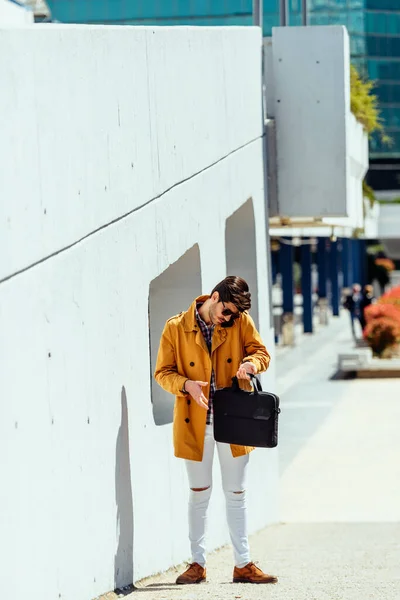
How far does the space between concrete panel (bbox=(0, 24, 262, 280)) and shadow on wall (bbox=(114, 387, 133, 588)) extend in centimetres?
114

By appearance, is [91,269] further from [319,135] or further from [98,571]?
[319,135]

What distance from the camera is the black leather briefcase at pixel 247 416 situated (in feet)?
19.9

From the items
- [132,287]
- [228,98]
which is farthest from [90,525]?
[228,98]

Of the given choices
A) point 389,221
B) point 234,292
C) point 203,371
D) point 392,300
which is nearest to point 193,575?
point 203,371

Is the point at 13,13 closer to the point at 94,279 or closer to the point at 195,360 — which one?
the point at 195,360

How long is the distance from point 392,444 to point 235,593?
1042cm

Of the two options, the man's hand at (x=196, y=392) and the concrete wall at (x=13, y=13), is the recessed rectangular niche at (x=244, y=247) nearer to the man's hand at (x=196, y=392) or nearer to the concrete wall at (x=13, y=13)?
the concrete wall at (x=13, y=13)

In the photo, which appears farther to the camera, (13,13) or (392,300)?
(392,300)

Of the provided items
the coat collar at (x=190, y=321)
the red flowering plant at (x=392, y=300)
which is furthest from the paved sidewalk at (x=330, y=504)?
the red flowering plant at (x=392, y=300)

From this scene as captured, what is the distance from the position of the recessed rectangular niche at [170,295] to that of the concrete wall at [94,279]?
16 millimetres

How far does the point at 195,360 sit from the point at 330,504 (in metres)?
6.47

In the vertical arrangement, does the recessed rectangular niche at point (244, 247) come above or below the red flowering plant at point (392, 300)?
above

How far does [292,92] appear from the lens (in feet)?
38.7

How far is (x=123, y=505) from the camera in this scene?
6230mm
